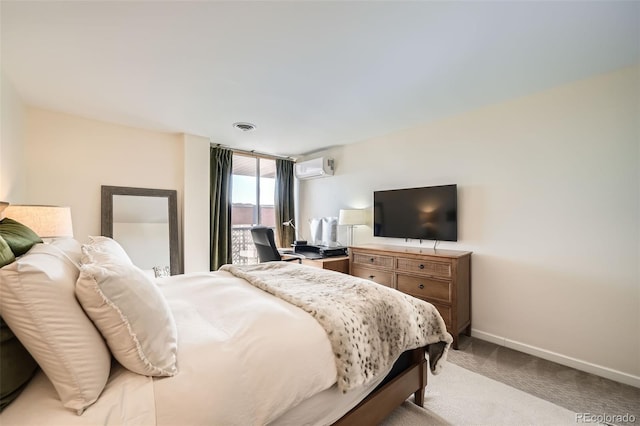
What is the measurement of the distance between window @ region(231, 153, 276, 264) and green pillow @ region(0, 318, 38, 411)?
12.2ft

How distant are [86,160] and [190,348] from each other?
10.9ft

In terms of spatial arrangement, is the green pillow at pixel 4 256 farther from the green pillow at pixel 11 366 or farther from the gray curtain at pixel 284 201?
the gray curtain at pixel 284 201

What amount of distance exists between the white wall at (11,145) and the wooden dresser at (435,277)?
3.49 metres

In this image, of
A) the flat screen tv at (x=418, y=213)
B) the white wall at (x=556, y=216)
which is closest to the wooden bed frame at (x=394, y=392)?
the white wall at (x=556, y=216)

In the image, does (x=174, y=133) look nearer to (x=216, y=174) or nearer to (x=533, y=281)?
(x=216, y=174)

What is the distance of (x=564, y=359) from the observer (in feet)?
7.63

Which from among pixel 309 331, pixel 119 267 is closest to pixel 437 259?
pixel 309 331

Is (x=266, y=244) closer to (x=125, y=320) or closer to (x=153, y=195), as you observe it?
(x=153, y=195)

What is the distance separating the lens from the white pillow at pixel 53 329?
2.42ft

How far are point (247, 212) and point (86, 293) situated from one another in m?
3.93

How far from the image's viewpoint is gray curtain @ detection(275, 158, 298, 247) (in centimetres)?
497
